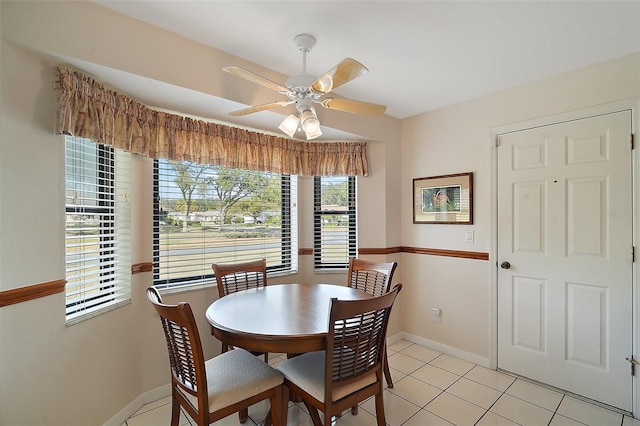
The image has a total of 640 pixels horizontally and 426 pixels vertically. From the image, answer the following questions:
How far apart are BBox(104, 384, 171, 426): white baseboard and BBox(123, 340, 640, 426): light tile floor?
0.12ft

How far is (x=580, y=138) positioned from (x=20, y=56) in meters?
3.62

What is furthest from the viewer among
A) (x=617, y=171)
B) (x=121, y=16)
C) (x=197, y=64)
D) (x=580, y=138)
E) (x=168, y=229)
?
(x=168, y=229)

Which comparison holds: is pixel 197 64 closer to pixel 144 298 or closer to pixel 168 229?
pixel 168 229

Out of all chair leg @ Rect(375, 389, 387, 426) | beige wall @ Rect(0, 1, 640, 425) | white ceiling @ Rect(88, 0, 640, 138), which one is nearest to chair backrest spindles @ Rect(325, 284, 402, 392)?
chair leg @ Rect(375, 389, 387, 426)

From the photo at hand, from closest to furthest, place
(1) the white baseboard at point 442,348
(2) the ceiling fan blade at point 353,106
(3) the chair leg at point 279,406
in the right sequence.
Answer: (3) the chair leg at point 279,406, (2) the ceiling fan blade at point 353,106, (1) the white baseboard at point 442,348

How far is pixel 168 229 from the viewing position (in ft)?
8.14

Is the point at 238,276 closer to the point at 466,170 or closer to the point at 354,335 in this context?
the point at 354,335

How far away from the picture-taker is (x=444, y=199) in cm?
311

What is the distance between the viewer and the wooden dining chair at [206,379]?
1.42m

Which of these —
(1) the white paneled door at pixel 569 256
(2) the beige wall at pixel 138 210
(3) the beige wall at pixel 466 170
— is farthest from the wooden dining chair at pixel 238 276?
(1) the white paneled door at pixel 569 256

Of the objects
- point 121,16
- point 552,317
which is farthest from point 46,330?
point 552,317

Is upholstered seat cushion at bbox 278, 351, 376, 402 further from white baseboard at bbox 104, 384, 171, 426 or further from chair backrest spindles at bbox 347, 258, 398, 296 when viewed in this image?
white baseboard at bbox 104, 384, 171, 426

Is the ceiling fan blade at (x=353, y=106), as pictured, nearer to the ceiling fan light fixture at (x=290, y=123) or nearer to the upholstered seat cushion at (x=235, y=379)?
the ceiling fan light fixture at (x=290, y=123)

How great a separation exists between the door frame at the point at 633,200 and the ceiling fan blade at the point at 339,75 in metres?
1.88
